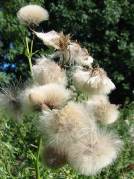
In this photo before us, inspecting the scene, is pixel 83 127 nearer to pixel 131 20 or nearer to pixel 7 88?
pixel 7 88

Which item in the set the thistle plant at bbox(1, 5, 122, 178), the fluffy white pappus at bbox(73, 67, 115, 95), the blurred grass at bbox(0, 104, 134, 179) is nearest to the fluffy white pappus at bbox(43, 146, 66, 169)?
the thistle plant at bbox(1, 5, 122, 178)

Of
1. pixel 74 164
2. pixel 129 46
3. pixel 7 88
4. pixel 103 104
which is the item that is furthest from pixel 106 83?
pixel 129 46

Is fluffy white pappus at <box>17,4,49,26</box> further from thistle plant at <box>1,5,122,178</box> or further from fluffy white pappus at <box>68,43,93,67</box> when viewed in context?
thistle plant at <box>1,5,122,178</box>

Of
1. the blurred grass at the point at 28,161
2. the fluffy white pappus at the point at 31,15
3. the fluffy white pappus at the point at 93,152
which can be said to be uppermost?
the fluffy white pappus at the point at 31,15

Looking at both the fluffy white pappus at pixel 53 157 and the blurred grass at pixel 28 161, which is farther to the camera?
the blurred grass at pixel 28 161

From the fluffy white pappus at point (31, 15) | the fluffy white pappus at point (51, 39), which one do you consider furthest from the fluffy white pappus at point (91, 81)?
the fluffy white pappus at point (31, 15)

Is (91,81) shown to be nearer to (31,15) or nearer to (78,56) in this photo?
(78,56)

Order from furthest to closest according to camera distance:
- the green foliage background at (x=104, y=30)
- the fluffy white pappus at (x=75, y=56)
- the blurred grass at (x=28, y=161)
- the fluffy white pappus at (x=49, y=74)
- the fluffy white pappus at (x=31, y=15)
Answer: the green foliage background at (x=104, y=30), the blurred grass at (x=28, y=161), the fluffy white pappus at (x=31, y=15), the fluffy white pappus at (x=75, y=56), the fluffy white pappus at (x=49, y=74)

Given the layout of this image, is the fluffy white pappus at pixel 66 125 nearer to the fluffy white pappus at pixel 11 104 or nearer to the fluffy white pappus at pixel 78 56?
the fluffy white pappus at pixel 11 104
